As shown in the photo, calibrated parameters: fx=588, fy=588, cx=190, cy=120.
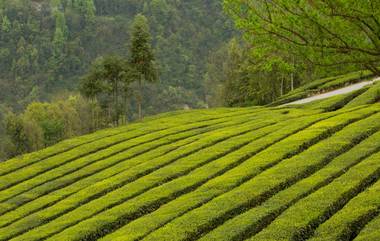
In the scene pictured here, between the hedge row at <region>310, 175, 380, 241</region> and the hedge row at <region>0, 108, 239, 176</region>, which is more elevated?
the hedge row at <region>310, 175, 380, 241</region>

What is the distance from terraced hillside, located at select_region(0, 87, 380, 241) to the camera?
18281 mm

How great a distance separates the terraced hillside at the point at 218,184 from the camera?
18.3 metres

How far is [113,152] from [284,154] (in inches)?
529

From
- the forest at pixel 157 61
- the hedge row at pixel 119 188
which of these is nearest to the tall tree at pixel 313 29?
the forest at pixel 157 61

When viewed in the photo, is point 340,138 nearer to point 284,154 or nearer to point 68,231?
point 284,154

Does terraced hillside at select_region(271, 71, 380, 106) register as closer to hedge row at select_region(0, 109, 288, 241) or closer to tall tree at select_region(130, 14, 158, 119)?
tall tree at select_region(130, 14, 158, 119)

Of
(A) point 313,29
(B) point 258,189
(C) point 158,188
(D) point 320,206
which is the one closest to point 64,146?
(C) point 158,188

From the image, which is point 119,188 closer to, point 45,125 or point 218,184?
point 218,184

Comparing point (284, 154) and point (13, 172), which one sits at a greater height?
point (284, 154)

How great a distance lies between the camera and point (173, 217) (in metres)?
20.5

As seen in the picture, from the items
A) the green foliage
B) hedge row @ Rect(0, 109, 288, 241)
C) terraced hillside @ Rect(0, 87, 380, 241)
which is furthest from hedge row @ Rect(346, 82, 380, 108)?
the green foliage

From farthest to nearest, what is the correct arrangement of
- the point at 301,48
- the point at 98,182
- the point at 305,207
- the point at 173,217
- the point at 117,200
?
the point at 98,182 → the point at 117,200 → the point at 301,48 → the point at 173,217 → the point at 305,207

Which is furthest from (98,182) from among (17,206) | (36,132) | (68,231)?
(36,132)

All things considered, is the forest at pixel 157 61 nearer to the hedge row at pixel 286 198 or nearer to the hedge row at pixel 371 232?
the hedge row at pixel 286 198
